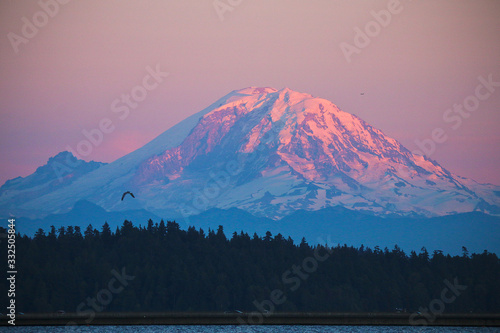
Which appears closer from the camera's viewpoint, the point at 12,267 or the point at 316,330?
the point at 316,330

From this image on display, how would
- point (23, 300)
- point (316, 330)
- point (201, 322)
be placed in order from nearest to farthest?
point (316, 330) → point (201, 322) → point (23, 300)

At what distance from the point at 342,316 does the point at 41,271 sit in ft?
250

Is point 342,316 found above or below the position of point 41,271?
below

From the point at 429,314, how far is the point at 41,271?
91478mm

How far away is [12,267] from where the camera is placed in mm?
195000

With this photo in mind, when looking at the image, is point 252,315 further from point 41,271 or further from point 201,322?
point 41,271

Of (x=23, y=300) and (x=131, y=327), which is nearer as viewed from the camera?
(x=131, y=327)

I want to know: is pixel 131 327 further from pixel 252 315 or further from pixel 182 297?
pixel 182 297

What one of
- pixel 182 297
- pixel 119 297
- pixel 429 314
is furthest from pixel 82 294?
pixel 429 314

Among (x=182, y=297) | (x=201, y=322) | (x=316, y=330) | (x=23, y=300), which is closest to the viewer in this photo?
(x=316, y=330)

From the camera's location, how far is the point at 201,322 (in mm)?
163250

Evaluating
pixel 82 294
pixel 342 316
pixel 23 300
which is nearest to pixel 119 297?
pixel 82 294

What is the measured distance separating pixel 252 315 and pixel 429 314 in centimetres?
4289

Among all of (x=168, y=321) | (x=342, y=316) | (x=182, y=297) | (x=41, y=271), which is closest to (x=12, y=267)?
(x=41, y=271)
